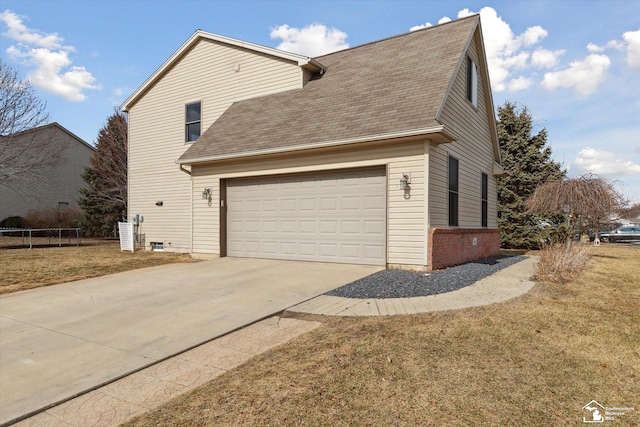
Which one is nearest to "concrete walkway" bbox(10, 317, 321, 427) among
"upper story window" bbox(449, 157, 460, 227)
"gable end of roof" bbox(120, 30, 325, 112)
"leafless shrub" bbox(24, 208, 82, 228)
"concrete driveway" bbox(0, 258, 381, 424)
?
"concrete driveway" bbox(0, 258, 381, 424)

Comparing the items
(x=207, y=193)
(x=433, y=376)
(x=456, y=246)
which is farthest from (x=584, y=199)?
(x=207, y=193)

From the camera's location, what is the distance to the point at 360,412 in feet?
8.87

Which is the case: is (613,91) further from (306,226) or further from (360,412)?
(360,412)

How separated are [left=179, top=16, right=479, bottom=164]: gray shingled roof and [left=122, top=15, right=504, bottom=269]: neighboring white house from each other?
0.05 metres

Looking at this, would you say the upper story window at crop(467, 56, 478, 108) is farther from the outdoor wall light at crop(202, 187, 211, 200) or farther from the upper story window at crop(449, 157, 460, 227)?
the outdoor wall light at crop(202, 187, 211, 200)

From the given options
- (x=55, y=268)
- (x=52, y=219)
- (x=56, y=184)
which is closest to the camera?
(x=55, y=268)

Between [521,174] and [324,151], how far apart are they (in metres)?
17.1

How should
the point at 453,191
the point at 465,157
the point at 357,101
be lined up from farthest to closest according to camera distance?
the point at 465,157 → the point at 453,191 → the point at 357,101

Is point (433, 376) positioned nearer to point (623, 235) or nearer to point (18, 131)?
point (18, 131)

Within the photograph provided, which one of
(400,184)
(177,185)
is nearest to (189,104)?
(177,185)

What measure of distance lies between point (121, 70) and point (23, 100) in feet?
30.3

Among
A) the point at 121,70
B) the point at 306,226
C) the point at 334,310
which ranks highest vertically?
the point at 121,70

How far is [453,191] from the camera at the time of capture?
1060cm

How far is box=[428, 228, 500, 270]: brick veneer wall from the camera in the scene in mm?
8625
